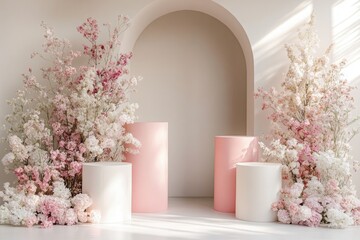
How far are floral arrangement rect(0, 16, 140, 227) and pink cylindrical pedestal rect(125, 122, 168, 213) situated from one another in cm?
11

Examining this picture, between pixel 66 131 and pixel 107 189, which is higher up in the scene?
pixel 66 131

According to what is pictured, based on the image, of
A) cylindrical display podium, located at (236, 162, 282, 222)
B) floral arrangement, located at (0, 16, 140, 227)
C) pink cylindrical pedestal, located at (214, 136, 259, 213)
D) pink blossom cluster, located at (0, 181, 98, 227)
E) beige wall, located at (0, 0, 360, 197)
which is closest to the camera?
pink blossom cluster, located at (0, 181, 98, 227)

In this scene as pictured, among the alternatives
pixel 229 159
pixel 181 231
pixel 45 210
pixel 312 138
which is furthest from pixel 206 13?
pixel 45 210

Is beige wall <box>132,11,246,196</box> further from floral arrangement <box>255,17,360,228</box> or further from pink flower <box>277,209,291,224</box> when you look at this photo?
pink flower <box>277,209,291,224</box>

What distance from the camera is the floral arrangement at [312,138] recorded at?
356cm

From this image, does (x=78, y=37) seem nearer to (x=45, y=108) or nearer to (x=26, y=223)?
(x=45, y=108)

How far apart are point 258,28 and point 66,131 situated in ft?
6.63

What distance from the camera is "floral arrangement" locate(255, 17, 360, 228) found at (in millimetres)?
3557

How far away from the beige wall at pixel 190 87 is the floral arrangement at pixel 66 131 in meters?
0.84

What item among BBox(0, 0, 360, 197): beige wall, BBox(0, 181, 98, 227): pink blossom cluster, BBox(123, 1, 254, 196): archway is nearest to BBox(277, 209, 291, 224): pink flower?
BBox(0, 0, 360, 197): beige wall

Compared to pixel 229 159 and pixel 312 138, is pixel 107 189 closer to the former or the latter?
pixel 229 159

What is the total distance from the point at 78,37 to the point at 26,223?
184 centimetres

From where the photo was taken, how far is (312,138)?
387cm

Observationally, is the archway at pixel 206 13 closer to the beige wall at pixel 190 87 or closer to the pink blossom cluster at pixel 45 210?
the beige wall at pixel 190 87
